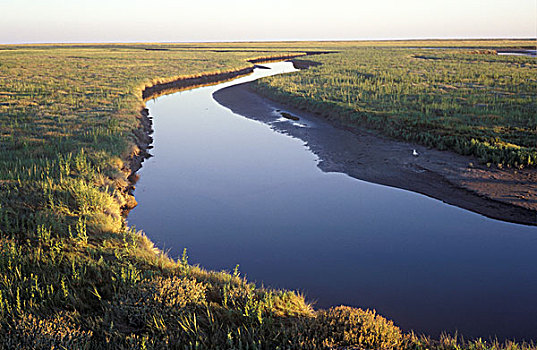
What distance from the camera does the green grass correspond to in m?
14.1

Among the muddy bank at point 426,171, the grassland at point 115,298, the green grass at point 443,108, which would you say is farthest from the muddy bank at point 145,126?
the green grass at point 443,108

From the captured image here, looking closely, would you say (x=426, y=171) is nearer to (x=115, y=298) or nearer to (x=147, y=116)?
(x=115, y=298)

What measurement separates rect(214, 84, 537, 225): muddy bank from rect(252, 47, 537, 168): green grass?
2.50 feet

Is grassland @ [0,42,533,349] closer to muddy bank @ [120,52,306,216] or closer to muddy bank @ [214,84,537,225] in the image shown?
muddy bank @ [120,52,306,216]

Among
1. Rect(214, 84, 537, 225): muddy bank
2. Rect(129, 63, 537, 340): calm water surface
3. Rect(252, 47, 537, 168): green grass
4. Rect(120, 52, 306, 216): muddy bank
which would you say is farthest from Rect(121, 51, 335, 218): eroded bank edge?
Rect(252, 47, 537, 168): green grass

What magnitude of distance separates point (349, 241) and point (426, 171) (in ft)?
17.9

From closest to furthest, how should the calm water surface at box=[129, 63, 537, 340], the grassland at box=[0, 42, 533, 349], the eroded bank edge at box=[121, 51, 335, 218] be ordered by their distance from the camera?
the grassland at box=[0, 42, 533, 349] < the calm water surface at box=[129, 63, 537, 340] < the eroded bank edge at box=[121, 51, 335, 218]

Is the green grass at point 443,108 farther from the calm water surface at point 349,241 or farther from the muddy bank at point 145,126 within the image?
the muddy bank at point 145,126

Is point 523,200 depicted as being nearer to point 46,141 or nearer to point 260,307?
point 260,307

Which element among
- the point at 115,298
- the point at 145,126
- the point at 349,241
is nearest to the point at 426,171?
the point at 349,241

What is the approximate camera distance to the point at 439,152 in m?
14.3

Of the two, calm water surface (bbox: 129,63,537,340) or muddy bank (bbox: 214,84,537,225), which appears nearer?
calm water surface (bbox: 129,63,537,340)

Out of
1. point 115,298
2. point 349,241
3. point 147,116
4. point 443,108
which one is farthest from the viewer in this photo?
point 147,116

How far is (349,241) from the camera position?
28.0ft
